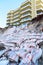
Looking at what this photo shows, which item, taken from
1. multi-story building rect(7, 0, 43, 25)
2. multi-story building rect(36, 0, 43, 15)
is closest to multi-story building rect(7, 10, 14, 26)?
multi-story building rect(7, 0, 43, 25)

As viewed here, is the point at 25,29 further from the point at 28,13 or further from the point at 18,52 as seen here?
the point at 28,13

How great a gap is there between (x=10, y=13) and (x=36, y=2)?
41.3 ft

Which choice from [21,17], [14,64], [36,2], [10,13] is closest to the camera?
[14,64]

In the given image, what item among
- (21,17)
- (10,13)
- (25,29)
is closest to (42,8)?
(21,17)

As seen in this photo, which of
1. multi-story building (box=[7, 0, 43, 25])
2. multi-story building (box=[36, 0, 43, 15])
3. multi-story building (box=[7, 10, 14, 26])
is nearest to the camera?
multi-story building (box=[36, 0, 43, 15])

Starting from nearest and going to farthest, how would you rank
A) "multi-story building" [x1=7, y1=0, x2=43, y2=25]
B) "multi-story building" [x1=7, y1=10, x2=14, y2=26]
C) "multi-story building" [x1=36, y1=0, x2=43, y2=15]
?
"multi-story building" [x1=36, y1=0, x2=43, y2=15]
"multi-story building" [x1=7, y1=0, x2=43, y2=25]
"multi-story building" [x1=7, y1=10, x2=14, y2=26]

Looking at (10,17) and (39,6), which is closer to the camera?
(39,6)

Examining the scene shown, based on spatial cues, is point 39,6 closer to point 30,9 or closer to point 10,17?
point 30,9

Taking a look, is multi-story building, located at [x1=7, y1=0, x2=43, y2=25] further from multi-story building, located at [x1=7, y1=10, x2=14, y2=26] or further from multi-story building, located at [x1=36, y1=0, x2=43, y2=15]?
multi-story building, located at [x1=7, y1=10, x2=14, y2=26]

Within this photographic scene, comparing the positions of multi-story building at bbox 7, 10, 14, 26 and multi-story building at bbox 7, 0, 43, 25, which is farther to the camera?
multi-story building at bbox 7, 10, 14, 26

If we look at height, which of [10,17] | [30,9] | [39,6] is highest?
[39,6]

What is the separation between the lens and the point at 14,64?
3.17 meters

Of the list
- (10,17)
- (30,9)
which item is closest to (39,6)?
(30,9)

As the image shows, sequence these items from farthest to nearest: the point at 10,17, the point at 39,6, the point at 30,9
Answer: the point at 10,17, the point at 30,9, the point at 39,6
